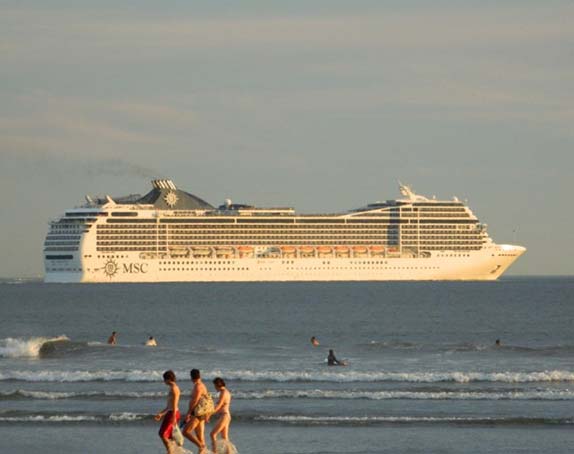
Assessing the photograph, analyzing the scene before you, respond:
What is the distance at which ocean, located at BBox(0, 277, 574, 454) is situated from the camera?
2455cm

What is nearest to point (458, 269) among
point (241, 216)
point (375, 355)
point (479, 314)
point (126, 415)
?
point (241, 216)

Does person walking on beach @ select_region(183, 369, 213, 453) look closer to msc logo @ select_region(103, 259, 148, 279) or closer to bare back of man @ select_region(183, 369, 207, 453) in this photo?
bare back of man @ select_region(183, 369, 207, 453)

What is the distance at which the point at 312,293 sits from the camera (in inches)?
4466

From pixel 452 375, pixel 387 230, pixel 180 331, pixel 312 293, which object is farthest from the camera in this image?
pixel 387 230

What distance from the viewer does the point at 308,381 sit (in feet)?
111

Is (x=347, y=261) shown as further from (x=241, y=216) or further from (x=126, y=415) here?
(x=126, y=415)

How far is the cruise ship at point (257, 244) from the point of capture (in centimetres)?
13275

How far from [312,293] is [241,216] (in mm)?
25031

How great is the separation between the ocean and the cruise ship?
187 ft

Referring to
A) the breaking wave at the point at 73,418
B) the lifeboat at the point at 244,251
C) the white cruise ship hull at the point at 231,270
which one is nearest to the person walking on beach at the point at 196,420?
the breaking wave at the point at 73,418

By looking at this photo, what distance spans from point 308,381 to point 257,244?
101 m

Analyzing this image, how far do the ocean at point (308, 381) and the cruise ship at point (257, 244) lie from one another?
5698 centimetres

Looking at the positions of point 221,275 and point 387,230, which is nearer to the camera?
point 221,275

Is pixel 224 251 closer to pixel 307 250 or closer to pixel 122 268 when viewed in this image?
pixel 307 250
